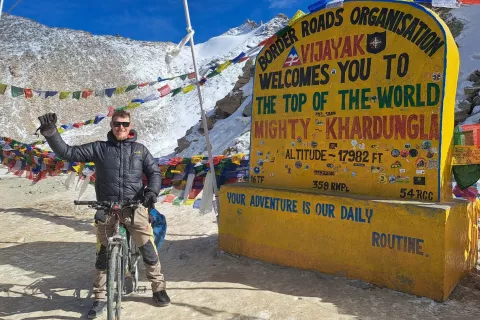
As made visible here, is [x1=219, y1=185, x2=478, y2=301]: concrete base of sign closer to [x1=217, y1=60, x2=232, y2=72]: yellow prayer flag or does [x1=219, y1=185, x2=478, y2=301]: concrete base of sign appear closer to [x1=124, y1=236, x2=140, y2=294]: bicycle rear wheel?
[x1=124, y1=236, x2=140, y2=294]: bicycle rear wheel

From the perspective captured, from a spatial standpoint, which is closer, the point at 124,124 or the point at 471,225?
the point at 124,124

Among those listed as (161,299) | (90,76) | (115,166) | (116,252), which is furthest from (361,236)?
(90,76)

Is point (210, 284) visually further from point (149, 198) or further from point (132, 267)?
point (149, 198)

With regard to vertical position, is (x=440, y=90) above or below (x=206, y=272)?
above

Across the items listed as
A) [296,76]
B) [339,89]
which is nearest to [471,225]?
[339,89]

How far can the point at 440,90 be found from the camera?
14.0 ft

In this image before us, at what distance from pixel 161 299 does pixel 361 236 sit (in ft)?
7.97

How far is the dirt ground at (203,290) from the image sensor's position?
4066mm

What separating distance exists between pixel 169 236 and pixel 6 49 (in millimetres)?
57472

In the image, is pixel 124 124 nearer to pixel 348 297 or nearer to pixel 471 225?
pixel 348 297

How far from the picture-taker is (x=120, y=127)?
414cm

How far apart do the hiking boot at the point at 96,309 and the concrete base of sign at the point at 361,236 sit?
2.27 m

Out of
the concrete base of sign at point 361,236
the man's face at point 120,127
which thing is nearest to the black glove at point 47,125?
the man's face at point 120,127

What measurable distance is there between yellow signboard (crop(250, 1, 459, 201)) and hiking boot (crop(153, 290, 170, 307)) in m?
2.28
